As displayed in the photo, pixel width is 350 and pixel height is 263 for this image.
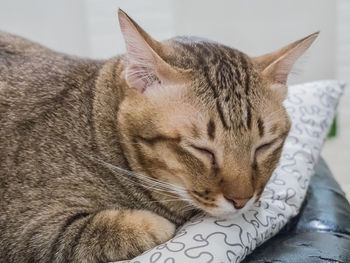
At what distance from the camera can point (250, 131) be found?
1.02 meters

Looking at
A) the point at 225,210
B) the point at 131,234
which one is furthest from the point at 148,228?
the point at 225,210

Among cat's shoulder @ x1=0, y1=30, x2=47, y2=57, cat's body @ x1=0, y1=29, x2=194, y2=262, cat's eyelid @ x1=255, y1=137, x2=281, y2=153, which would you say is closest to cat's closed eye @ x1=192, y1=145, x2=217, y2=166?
cat's eyelid @ x1=255, y1=137, x2=281, y2=153

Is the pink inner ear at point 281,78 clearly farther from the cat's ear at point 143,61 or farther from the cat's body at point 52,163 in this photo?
the cat's body at point 52,163

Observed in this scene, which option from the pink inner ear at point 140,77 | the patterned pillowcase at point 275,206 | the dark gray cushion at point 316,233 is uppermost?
the pink inner ear at point 140,77

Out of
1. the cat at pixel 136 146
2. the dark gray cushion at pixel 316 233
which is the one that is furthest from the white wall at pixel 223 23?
the cat at pixel 136 146

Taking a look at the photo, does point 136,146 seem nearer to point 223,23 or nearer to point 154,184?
point 154,184

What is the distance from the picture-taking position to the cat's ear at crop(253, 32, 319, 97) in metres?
1.12

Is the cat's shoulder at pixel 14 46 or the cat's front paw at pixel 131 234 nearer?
the cat's front paw at pixel 131 234

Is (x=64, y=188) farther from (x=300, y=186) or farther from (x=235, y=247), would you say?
(x=300, y=186)

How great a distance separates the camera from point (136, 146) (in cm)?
110

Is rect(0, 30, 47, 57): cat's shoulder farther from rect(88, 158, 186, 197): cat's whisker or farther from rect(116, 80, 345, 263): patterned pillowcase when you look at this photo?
rect(116, 80, 345, 263): patterned pillowcase

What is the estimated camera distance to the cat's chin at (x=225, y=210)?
100 cm

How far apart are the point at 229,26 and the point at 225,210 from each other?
6.45ft

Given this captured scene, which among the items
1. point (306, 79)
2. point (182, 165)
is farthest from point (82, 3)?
point (182, 165)
